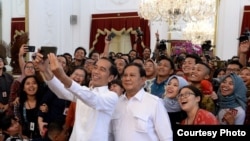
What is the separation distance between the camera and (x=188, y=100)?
3.11 metres

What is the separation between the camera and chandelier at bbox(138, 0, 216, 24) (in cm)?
862

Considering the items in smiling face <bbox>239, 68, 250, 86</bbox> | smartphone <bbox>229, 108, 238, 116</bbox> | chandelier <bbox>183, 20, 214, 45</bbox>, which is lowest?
smartphone <bbox>229, 108, 238, 116</bbox>

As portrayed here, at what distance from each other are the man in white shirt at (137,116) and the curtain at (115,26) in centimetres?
824

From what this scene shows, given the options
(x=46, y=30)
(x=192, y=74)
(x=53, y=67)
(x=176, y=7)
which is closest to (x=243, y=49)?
(x=192, y=74)

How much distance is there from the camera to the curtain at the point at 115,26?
11062 mm

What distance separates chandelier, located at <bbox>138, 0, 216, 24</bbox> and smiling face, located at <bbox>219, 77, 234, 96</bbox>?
5.14m

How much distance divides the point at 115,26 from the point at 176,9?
319 centimetres

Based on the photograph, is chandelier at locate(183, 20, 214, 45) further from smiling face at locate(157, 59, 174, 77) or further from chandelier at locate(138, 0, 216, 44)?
smiling face at locate(157, 59, 174, 77)

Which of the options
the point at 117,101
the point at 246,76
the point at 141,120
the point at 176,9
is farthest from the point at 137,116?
the point at 176,9

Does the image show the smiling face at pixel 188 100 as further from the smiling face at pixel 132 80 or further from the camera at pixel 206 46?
the camera at pixel 206 46

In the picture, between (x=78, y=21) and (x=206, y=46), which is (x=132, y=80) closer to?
(x=206, y=46)

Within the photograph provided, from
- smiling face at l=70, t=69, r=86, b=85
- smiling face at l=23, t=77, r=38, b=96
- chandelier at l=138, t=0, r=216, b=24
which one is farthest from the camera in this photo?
chandelier at l=138, t=0, r=216, b=24

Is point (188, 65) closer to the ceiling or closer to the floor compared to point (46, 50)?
closer to the floor

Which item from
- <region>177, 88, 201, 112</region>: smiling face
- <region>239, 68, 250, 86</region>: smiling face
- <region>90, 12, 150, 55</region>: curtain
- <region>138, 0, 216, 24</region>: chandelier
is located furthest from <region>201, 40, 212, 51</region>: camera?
<region>177, 88, 201, 112</region>: smiling face
